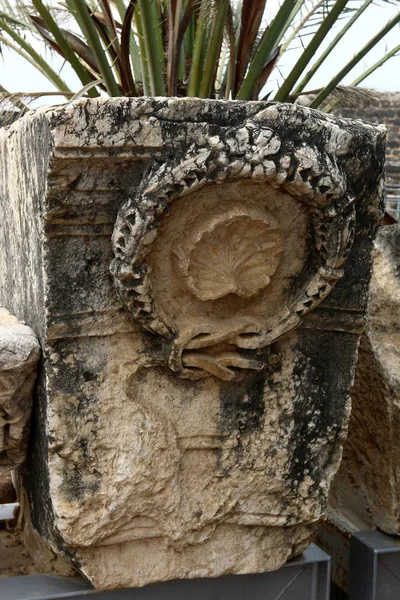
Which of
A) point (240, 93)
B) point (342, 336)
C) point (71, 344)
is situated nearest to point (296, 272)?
point (342, 336)

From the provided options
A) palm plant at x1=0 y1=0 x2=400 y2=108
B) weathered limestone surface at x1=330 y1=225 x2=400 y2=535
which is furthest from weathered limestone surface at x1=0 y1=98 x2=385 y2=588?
palm plant at x1=0 y1=0 x2=400 y2=108

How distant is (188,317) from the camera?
165cm

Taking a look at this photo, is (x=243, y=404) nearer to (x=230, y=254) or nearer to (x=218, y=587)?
(x=230, y=254)

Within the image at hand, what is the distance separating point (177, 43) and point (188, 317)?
2219mm

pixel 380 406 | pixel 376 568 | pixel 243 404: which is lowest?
pixel 376 568

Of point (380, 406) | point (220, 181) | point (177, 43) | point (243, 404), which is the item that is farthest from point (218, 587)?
point (177, 43)

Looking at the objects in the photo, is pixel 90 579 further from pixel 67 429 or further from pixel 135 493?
pixel 67 429

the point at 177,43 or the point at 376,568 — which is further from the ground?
the point at 177,43

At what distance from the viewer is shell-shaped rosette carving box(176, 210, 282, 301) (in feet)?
5.17

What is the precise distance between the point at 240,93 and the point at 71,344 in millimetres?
2597

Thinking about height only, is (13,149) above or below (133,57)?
below

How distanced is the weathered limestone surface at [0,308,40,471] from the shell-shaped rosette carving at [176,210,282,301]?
36 centimetres

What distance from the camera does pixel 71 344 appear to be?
1585mm

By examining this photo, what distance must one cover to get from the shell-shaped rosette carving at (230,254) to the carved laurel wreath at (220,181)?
0.28 ft
